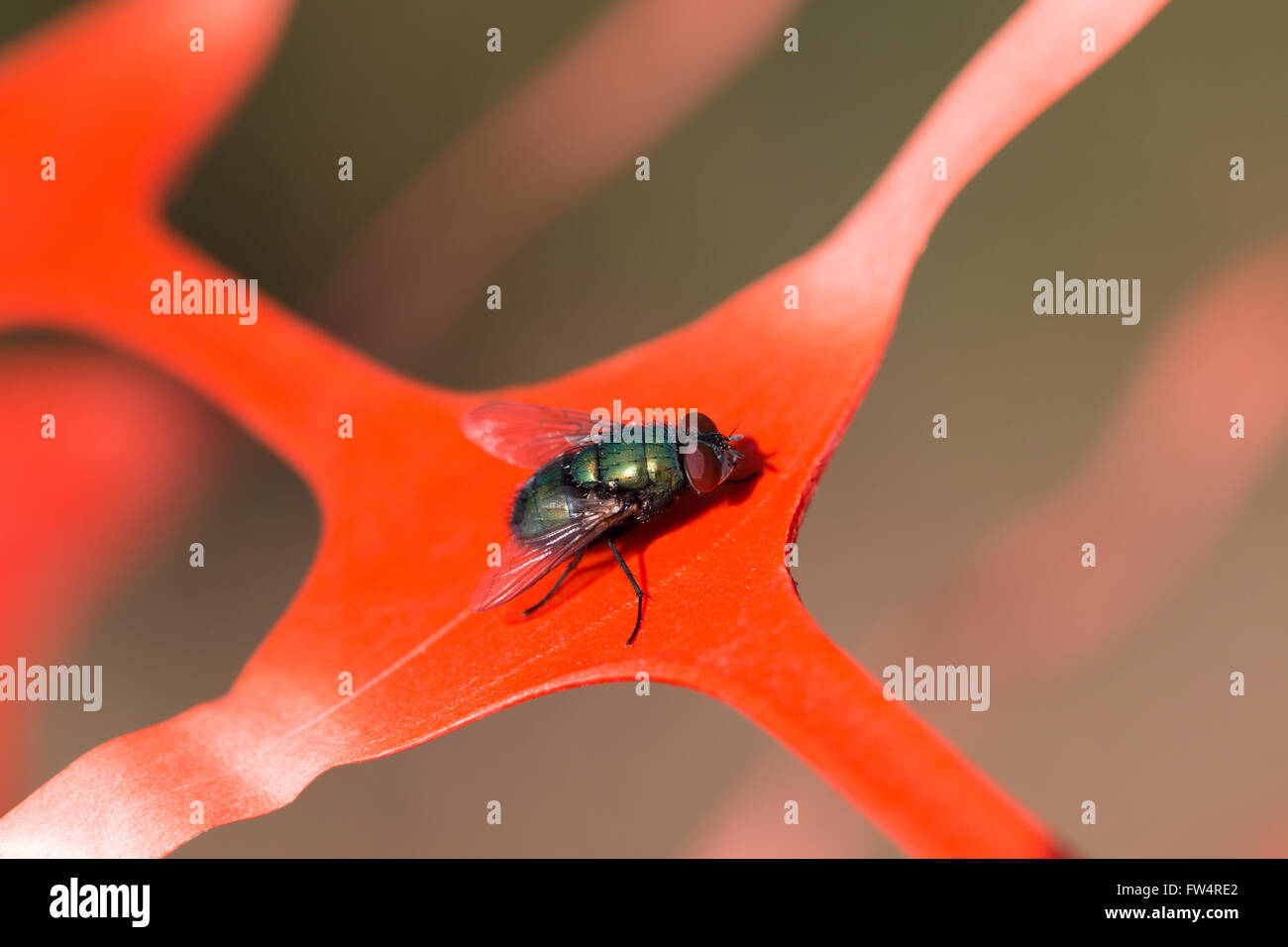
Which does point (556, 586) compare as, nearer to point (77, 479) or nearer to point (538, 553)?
point (538, 553)

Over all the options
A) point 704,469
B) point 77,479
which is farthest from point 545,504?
point 77,479

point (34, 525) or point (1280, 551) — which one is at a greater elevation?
point (34, 525)

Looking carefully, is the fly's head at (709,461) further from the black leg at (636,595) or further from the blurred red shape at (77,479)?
the blurred red shape at (77,479)

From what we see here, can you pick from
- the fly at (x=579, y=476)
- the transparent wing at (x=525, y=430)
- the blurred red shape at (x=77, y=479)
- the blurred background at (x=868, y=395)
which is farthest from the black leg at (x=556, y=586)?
the blurred red shape at (x=77, y=479)

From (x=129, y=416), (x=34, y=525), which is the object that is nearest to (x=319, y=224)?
(x=129, y=416)

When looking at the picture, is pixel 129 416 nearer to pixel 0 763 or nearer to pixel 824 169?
pixel 0 763
